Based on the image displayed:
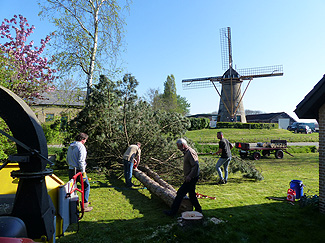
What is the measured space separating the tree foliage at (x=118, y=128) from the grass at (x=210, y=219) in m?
2.89

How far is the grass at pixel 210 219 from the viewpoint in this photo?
487 centimetres

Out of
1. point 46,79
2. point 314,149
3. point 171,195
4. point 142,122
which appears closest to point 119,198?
point 171,195

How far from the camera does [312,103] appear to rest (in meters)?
6.14

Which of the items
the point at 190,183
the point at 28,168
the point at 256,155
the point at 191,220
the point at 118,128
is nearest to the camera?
the point at 28,168

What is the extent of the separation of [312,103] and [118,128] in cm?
781

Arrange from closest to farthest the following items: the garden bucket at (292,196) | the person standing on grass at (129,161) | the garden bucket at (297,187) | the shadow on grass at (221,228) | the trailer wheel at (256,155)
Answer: the shadow on grass at (221,228)
the garden bucket at (292,196)
the garden bucket at (297,187)
the person standing on grass at (129,161)
the trailer wheel at (256,155)

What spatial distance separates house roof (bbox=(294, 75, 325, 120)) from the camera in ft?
19.4

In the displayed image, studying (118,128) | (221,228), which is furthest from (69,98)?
(221,228)

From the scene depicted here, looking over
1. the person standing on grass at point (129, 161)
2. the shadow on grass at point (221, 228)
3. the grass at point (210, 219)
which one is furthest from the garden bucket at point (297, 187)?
the person standing on grass at point (129, 161)

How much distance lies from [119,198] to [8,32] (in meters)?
12.9

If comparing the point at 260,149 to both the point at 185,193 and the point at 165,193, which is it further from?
the point at 185,193

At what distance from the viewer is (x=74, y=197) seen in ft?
13.9

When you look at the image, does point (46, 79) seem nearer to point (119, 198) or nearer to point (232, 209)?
point (119, 198)

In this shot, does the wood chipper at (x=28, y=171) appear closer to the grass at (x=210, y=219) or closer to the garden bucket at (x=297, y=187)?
the grass at (x=210, y=219)
